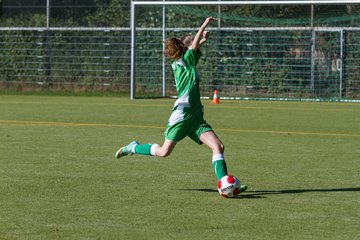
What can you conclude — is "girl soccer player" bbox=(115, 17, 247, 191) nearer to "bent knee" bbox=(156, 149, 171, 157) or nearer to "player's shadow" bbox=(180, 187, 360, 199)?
"bent knee" bbox=(156, 149, 171, 157)

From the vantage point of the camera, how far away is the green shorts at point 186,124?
1049 centimetres

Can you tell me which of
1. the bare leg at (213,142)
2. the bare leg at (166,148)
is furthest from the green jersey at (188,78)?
the bare leg at (166,148)

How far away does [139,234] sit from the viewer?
A: 7.75 metres

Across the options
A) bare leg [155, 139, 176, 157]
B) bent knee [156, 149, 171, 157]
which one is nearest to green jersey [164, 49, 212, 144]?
bare leg [155, 139, 176, 157]

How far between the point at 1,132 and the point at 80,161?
15.0ft

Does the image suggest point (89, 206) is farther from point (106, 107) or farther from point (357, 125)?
point (106, 107)

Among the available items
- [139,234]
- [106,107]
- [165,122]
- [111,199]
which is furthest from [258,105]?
[139,234]

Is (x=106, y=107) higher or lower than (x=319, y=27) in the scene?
lower

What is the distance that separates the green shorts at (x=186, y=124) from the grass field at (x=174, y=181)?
575mm

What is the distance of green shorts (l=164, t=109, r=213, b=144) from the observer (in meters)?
10.5

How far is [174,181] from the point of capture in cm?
1102

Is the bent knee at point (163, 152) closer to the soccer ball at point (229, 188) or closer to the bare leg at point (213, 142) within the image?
the bare leg at point (213, 142)

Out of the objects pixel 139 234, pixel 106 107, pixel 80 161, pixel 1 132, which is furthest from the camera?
pixel 106 107

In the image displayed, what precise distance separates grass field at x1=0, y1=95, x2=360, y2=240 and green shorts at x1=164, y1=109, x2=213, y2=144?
1.89ft
